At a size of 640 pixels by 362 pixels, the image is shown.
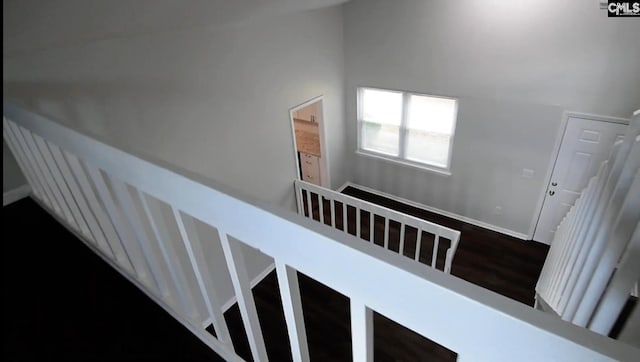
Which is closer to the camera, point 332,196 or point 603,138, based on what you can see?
point 603,138

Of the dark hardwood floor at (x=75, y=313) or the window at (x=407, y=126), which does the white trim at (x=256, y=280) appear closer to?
the dark hardwood floor at (x=75, y=313)

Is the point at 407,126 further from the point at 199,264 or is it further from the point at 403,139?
the point at 199,264

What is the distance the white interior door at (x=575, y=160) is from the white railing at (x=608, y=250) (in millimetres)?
2317

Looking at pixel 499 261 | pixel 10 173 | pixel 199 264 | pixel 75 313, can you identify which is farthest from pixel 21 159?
pixel 499 261

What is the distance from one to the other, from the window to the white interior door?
1.40m

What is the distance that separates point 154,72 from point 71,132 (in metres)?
2.07

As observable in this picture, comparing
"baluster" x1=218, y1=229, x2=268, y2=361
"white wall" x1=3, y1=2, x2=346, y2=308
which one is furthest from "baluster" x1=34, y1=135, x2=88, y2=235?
"baluster" x1=218, y1=229, x2=268, y2=361

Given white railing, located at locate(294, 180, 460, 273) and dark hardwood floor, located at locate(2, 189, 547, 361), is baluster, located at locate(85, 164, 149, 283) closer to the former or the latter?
dark hardwood floor, located at locate(2, 189, 547, 361)

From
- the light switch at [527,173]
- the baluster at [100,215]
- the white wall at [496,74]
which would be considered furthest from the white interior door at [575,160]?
the baluster at [100,215]

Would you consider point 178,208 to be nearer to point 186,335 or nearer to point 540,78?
point 186,335

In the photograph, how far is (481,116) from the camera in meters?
4.51

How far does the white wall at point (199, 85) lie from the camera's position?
2307mm

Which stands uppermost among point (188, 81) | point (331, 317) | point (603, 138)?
point (188, 81)

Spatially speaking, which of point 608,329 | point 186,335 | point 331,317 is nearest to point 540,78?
point 608,329
